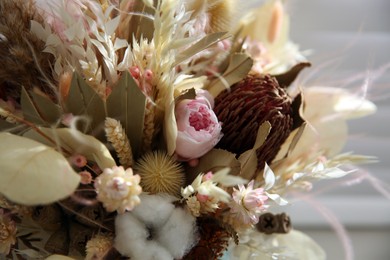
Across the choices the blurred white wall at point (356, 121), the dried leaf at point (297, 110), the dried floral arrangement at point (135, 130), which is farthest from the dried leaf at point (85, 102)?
the blurred white wall at point (356, 121)

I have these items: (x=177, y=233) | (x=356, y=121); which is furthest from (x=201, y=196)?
(x=356, y=121)

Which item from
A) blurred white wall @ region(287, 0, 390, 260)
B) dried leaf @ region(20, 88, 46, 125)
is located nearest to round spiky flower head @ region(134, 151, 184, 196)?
dried leaf @ region(20, 88, 46, 125)

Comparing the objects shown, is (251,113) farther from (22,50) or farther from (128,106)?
(22,50)

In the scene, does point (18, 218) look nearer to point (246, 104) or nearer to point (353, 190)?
point (246, 104)

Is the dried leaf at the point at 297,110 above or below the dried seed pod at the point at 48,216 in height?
above

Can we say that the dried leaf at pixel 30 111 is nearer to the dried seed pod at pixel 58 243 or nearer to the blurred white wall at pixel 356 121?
the dried seed pod at pixel 58 243

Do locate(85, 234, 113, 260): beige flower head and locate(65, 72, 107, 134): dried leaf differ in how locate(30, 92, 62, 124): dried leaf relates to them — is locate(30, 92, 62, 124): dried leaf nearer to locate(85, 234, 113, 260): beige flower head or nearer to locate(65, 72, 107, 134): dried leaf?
locate(65, 72, 107, 134): dried leaf
